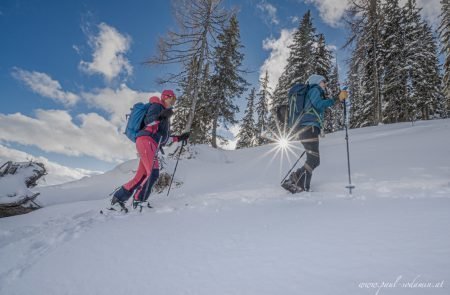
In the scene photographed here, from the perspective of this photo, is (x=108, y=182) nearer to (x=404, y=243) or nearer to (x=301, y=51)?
(x=404, y=243)

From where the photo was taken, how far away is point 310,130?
15.2 ft

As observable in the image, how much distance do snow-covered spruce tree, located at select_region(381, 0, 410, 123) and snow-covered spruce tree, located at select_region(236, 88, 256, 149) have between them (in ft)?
50.5

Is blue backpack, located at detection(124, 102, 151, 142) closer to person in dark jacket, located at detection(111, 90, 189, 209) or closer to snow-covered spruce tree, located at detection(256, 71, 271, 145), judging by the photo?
person in dark jacket, located at detection(111, 90, 189, 209)

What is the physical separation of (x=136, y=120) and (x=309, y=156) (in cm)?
329

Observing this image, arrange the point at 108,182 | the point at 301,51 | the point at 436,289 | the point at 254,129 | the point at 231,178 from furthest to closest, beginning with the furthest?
1. the point at 254,129
2. the point at 301,51
3. the point at 108,182
4. the point at 231,178
5. the point at 436,289

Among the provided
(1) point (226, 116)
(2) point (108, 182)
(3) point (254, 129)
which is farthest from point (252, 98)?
(2) point (108, 182)

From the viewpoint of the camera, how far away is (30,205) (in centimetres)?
486

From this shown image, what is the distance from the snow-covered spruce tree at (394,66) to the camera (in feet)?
71.7

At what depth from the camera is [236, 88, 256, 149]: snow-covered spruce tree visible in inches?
1298

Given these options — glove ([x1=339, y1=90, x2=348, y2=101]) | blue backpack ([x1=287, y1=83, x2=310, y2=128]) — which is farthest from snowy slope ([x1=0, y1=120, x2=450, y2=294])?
glove ([x1=339, y1=90, x2=348, y2=101])

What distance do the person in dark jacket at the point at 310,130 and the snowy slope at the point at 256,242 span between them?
0.99ft

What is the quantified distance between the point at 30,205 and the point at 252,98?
3347 centimetres

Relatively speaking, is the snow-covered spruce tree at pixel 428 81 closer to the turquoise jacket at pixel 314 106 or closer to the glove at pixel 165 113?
the turquoise jacket at pixel 314 106

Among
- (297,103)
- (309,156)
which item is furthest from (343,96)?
(309,156)
